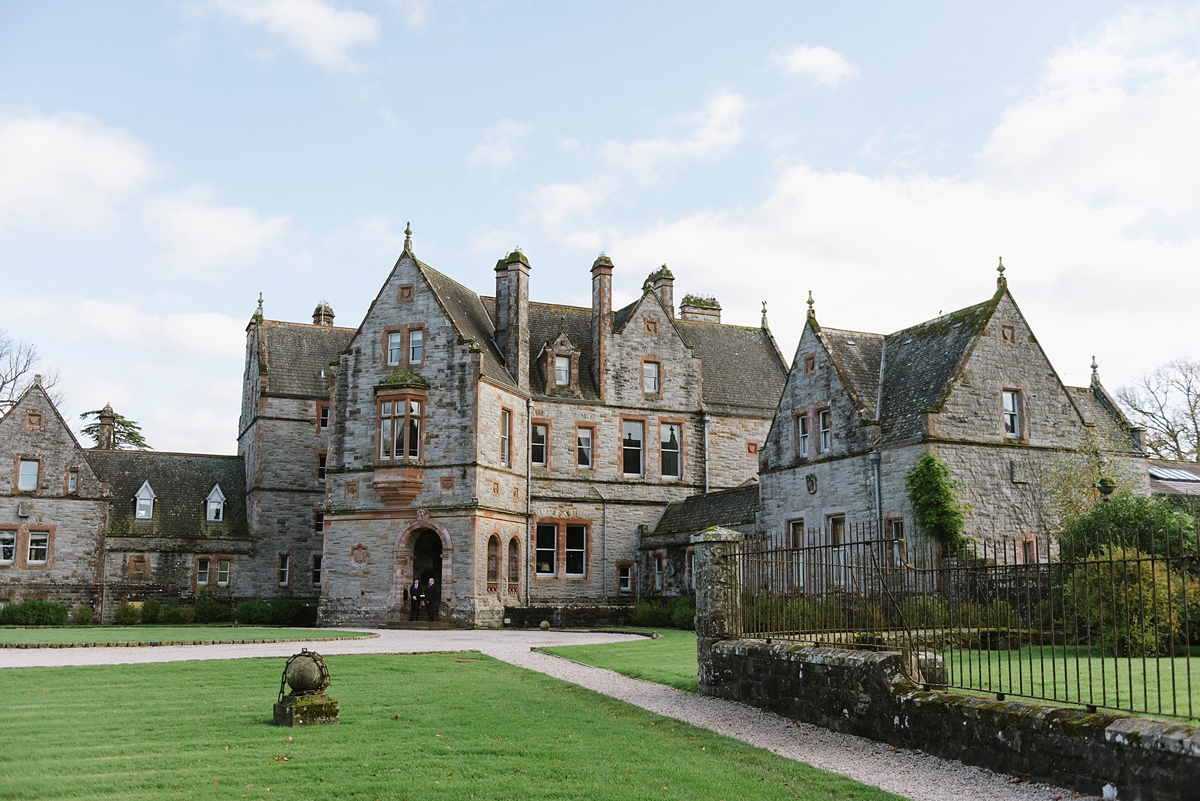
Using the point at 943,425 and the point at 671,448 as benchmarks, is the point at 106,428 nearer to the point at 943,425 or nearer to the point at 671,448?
the point at 671,448

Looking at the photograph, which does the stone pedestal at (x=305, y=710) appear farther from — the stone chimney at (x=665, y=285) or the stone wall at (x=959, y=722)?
the stone chimney at (x=665, y=285)

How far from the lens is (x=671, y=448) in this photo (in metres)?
43.9

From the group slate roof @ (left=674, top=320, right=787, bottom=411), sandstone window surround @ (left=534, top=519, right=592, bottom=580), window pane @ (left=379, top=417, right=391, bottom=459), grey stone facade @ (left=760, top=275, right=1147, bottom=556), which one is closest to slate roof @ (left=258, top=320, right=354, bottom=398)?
window pane @ (left=379, top=417, right=391, bottom=459)

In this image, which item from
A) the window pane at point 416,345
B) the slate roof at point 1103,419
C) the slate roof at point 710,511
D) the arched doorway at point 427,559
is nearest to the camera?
the slate roof at point 1103,419

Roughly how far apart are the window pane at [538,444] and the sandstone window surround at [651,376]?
4914 millimetres

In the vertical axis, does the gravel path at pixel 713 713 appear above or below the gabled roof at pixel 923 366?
below

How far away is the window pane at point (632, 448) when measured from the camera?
4309 cm

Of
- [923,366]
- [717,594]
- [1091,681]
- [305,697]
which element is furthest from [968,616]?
[923,366]

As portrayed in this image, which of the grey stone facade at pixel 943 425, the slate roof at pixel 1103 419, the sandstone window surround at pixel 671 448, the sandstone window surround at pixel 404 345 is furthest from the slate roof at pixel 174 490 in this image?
the slate roof at pixel 1103 419

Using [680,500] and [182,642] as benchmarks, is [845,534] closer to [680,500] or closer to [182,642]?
[680,500]

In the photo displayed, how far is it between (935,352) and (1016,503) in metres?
5.08

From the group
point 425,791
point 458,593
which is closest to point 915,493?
point 458,593

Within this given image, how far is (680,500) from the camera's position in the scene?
1702 inches

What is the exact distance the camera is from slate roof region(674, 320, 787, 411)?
45.6 meters
